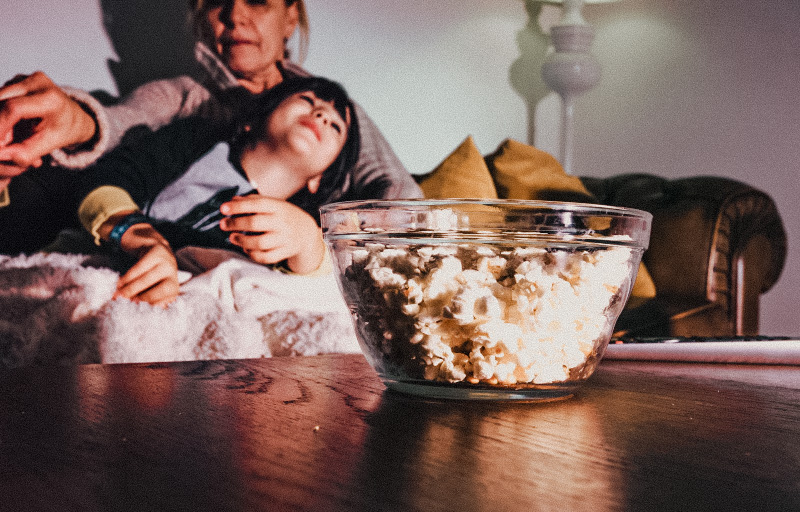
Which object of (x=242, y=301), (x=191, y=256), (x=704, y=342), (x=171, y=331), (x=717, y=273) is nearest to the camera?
(x=704, y=342)

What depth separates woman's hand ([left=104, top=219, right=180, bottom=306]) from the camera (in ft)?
3.65

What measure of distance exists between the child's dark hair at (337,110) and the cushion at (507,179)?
256 mm

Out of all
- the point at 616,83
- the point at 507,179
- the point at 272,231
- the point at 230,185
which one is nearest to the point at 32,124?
the point at 230,185

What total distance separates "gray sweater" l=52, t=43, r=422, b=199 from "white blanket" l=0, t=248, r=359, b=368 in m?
0.43

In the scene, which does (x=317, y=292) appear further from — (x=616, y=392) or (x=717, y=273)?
(x=717, y=273)

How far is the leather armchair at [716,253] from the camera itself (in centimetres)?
181

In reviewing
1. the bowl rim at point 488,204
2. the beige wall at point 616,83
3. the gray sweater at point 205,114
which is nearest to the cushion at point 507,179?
the gray sweater at point 205,114

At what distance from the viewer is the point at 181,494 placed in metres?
0.25

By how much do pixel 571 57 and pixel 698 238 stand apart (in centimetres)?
95

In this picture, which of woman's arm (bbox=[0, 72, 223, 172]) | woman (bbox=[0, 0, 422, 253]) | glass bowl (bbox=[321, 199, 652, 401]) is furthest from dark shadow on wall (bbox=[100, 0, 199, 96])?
glass bowl (bbox=[321, 199, 652, 401])

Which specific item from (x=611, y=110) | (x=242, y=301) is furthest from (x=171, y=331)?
(x=611, y=110)

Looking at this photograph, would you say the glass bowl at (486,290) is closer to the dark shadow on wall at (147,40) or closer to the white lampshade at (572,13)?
the dark shadow on wall at (147,40)

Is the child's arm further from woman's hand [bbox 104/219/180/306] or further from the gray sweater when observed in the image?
the gray sweater

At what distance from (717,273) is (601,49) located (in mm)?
1344
